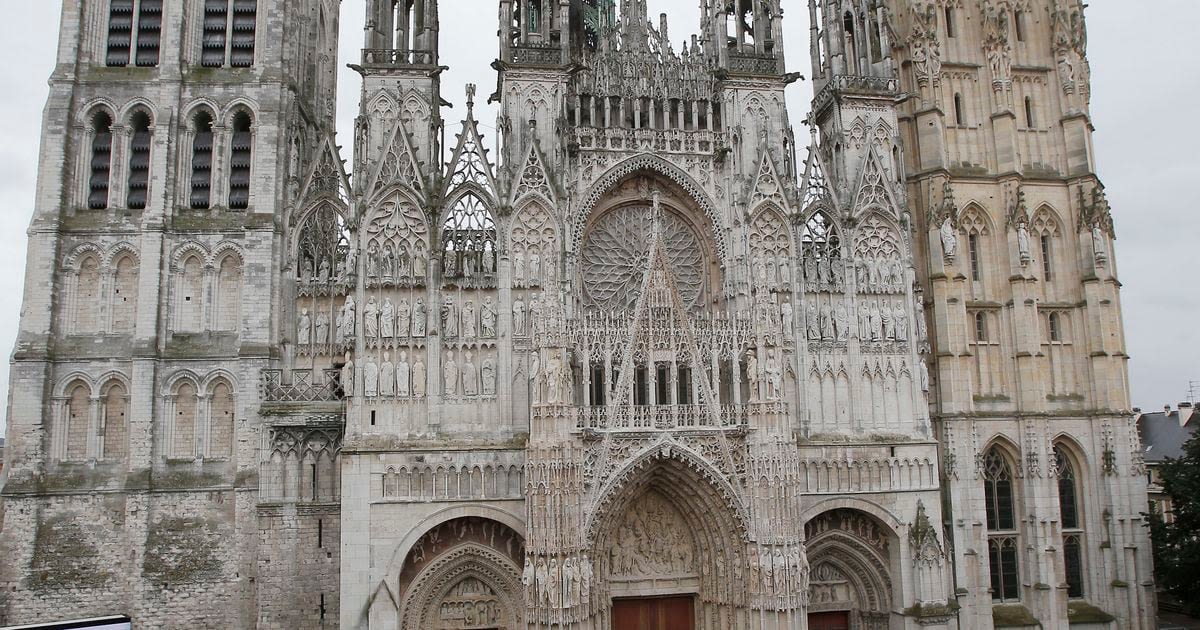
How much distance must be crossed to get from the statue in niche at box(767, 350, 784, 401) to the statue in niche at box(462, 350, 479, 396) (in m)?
8.50

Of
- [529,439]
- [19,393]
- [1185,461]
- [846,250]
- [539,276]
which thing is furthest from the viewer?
[1185,461]

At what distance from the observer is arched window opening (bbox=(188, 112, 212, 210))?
27.6 m

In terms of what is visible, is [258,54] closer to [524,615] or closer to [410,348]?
[410,348]

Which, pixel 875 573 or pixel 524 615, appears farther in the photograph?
pixel 875 573

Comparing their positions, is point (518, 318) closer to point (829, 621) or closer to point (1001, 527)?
point (829, 621)

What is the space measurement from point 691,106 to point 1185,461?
21.4m

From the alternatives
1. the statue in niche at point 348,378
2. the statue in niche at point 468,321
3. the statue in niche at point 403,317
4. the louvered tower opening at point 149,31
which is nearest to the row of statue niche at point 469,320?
the statue in niche at point 468,321

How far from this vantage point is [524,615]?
989 inches

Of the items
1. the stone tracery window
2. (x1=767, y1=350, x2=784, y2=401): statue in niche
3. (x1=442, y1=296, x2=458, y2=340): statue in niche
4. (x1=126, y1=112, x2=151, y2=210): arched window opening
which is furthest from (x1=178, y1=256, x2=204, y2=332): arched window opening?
(x1=767, y1=350, x2=784, y2=401): statue in niche

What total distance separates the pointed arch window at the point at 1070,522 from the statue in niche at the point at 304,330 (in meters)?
25.2

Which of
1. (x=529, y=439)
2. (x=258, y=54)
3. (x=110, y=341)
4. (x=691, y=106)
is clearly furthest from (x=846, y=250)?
(x=110, y=341)

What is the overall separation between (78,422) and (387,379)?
918 cm

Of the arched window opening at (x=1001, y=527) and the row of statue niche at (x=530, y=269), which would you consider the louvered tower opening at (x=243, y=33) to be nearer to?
the row of statue niche at (x=530, y=269)

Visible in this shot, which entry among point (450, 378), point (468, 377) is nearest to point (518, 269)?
point (468, 377)
